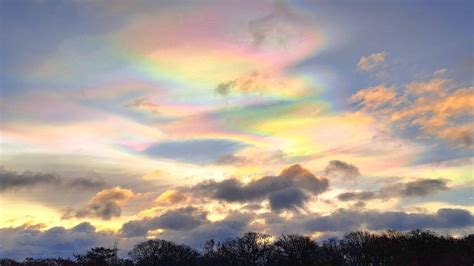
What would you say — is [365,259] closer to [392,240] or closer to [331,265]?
[392,240]

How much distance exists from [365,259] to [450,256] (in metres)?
40.1

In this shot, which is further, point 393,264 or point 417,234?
point 417,234

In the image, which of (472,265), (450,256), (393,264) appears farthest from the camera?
(393,264)

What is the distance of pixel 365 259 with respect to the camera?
194750 millimetres

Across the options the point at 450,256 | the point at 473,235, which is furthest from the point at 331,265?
the point at 473,235

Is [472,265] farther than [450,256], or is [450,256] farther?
[450,256]

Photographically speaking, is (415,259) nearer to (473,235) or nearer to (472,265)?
(472,265)

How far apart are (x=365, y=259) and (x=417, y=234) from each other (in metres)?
21.4

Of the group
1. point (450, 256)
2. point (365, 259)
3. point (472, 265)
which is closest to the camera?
point (472, 265)

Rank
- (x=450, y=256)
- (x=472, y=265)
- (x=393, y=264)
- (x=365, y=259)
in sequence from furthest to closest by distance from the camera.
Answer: (x=365, y=259)
(x=393, y=264)
(x=450, y=256)
(x=472, y=265)

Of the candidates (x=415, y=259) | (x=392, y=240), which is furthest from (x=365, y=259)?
(x=415, y=259)

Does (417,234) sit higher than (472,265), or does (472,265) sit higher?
(417,234)

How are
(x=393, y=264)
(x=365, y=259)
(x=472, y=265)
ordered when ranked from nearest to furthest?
(x=472, y=265)
(x=393, y=264)
(x=365, y=259)

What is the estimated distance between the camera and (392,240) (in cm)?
19525
